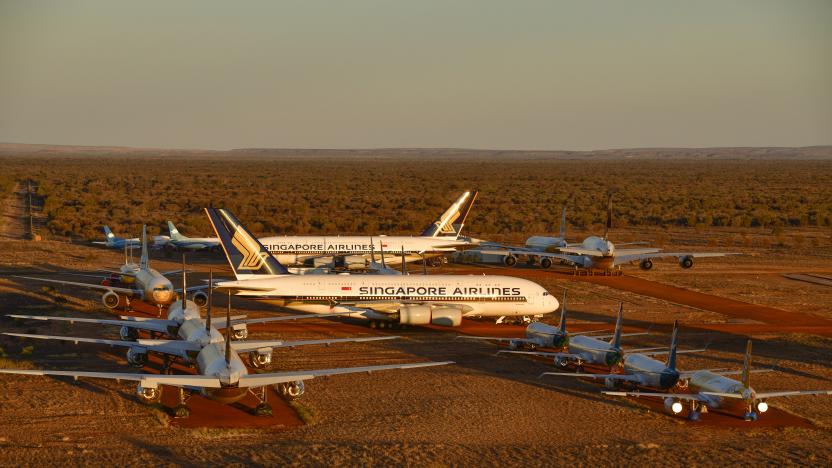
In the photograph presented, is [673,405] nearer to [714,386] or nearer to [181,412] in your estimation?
[714,386]

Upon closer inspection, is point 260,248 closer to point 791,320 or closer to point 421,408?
point 421,408

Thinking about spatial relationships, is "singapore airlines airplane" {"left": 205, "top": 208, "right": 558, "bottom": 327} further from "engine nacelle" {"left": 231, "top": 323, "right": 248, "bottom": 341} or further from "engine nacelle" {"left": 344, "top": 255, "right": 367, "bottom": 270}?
"engine nacelle" {"left": 344, "top": 255, "right": 367, "bottom": 270}

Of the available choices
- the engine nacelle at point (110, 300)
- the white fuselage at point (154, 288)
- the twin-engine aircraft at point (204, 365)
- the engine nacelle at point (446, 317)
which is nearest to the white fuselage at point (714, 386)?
the twin-engine aircraft at point (204, 365)

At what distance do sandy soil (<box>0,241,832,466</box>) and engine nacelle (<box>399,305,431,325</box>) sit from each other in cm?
95

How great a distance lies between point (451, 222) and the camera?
79375mm

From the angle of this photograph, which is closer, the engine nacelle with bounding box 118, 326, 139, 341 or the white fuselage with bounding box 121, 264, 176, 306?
the engine nacelle with bounding box 118, 326, 139, 341

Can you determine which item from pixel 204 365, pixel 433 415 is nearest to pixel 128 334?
pixel 204 365

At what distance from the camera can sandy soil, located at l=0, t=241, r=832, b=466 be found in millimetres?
29203

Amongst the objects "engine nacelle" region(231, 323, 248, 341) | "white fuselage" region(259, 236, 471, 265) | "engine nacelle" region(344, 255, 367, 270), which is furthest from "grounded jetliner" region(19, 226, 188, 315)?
"engine nacelle" region(344, 255, 367, 270)

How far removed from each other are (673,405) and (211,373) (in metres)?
18.0

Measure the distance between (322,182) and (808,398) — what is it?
500 feet

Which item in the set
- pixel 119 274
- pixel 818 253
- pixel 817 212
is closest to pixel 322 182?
pixel 817 212

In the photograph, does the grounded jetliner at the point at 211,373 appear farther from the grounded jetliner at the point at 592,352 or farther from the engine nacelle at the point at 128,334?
the grounded jetliner at the point at 592,352

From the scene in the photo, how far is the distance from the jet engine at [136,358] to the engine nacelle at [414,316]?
16807 millimetres
